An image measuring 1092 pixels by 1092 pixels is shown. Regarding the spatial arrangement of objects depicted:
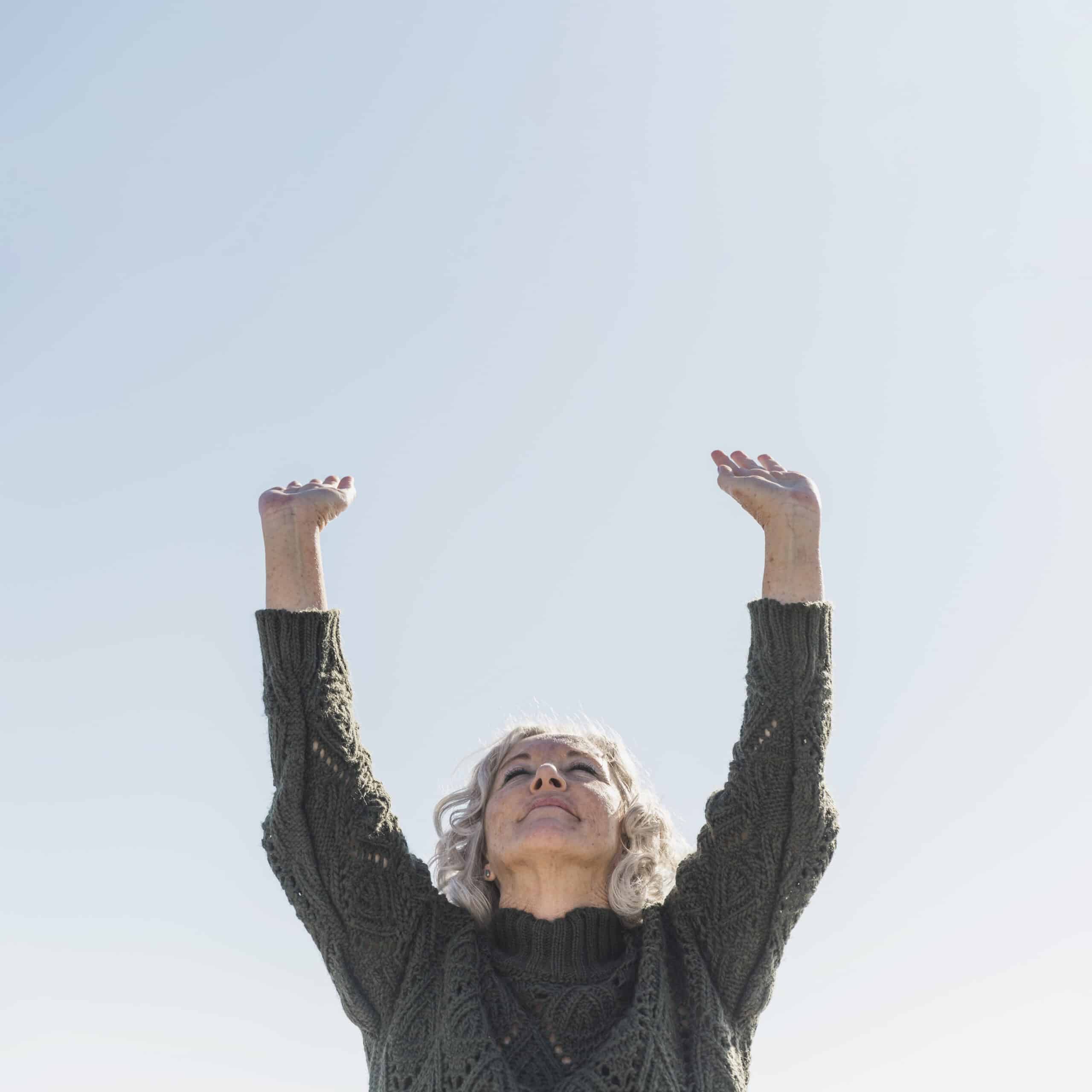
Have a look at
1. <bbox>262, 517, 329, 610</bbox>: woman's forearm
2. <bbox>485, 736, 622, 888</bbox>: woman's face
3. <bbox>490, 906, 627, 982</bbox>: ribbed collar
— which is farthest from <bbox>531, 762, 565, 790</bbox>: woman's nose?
<bbox>262, 517, 329, 610</bbox>: woman's forearm

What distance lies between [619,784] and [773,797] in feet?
1.99

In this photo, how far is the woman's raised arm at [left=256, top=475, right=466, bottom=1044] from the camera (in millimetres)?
4203

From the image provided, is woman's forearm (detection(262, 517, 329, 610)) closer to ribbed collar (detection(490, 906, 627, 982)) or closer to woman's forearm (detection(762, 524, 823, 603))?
ribbed collar (detection(490, 906, 627, 982))

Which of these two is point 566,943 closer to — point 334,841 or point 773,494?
point 334,841

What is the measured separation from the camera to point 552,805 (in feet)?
14.4

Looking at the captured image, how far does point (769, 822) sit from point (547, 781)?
682 millimetres

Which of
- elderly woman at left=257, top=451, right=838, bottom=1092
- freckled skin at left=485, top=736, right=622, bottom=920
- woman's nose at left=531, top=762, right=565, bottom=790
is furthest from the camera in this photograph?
woman's nose at left=531, top=762, right=565, bottom=790

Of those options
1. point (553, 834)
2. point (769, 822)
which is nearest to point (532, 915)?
point (553, 834)

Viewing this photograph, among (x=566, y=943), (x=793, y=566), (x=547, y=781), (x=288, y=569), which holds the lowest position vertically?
(x=566, y=943)

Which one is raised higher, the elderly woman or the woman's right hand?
the woman's right hand

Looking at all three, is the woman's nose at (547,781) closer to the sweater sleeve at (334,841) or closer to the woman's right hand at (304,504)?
the sweater sleeve at (334,841)

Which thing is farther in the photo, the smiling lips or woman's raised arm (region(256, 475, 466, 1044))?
the smiling lips

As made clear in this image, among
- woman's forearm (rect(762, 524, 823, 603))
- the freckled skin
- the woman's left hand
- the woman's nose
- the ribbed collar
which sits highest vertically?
the woman's left hand

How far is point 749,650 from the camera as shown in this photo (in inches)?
171
